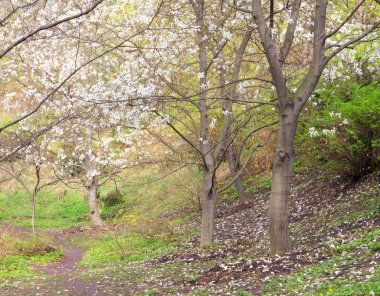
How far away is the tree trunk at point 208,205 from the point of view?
12.5 m

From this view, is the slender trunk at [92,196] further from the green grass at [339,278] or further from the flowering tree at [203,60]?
the green grass at [339,278]

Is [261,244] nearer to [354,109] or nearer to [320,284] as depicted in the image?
[354,109]

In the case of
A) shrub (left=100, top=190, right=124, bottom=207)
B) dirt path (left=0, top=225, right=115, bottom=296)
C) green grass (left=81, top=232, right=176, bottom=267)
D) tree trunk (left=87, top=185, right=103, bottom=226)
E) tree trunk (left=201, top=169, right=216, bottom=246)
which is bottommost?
dirt path (left=0, top=225, right=115, bottom=296)

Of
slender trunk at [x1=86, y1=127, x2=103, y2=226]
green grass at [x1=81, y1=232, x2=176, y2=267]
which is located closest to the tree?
green grass at [x1=81, y1=232, x2=176, y2=267]

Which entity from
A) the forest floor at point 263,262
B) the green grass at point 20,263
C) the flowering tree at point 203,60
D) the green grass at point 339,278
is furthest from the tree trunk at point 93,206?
the green grass at point 339,278

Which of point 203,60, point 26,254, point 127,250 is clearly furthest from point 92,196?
point 203,60

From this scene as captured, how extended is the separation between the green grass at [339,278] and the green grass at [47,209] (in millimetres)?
19382

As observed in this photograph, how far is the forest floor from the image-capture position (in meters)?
7.06

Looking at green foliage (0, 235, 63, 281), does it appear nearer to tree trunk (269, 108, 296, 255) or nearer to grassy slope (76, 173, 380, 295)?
grassy slope (76, 173, 380, 295)

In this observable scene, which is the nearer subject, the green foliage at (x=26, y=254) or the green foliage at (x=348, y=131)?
the green foliage at (x=348, y=131)

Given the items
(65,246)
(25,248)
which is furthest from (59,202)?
(25,248)

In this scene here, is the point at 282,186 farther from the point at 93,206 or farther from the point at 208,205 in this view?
the point at 93,206

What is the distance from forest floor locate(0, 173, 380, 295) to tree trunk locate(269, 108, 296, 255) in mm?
343

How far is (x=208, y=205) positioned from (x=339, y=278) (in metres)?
6.21
